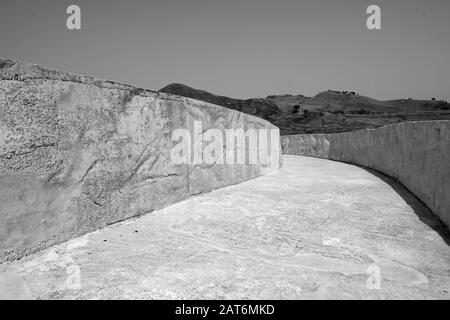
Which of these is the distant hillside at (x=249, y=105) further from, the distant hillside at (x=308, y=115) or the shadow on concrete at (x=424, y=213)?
the shadow on concrete at (x=424, y=213)

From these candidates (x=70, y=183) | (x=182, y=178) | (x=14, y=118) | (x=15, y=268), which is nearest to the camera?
(x=15, y=268)

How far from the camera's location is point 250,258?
1.57 m

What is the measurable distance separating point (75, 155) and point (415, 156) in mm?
3518

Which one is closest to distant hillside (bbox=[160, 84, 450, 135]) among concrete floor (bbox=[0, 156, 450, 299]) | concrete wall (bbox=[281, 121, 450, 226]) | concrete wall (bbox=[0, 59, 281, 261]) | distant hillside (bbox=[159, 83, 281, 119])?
distant hillside (bbox=[159, 83, 281, 119])

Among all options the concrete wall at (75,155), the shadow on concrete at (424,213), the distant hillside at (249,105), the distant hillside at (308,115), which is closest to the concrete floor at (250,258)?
the shadow on concrete at (424,213)

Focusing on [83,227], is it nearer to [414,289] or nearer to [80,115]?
[80,115]

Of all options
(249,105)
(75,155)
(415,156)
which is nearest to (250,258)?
(75,155)

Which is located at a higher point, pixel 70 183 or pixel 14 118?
pixel 14 118

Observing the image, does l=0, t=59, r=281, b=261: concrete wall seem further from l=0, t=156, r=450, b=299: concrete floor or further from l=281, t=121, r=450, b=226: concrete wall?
l=281, t=121, r=450, b=226: concrete wall

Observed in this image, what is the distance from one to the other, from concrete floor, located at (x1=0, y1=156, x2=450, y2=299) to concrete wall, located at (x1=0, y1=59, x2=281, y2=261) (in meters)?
0.16

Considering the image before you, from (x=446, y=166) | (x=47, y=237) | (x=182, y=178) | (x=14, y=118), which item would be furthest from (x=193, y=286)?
(x=446, y=166)

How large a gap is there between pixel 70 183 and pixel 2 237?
49cm
